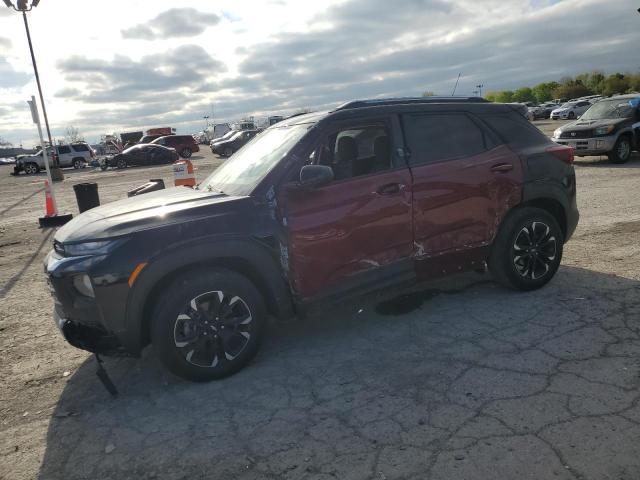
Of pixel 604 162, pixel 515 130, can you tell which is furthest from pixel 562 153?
pixel 604 162

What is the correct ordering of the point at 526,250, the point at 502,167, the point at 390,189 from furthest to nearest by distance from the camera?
the point at 526,250 → the point at 502,167 → the point at 390,189

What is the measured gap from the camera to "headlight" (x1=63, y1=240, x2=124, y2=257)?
3.21 metres

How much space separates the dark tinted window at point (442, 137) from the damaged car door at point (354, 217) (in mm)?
163

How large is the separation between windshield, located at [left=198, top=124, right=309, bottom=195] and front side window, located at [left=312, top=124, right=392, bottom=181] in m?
0.31

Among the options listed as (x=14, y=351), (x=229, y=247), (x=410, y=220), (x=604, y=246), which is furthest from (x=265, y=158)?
(x=604, y=246)

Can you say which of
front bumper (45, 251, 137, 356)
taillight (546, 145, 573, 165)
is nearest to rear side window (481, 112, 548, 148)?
taillight (546, 145, 573, 165)

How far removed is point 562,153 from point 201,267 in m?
3.63

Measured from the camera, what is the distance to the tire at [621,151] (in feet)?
43.4

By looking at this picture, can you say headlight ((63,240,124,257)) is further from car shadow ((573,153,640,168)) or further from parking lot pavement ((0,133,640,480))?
car shadow ((573,153,640,168))

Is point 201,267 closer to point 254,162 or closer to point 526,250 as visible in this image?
point 254,162

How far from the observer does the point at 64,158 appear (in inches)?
1293

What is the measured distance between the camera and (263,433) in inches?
114

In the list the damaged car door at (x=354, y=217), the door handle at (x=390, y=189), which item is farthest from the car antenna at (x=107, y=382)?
the door handle at (x=390, y=189)

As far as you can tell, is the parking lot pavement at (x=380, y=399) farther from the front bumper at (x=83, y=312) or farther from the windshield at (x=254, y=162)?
the windshield at (x=254, y=162)
